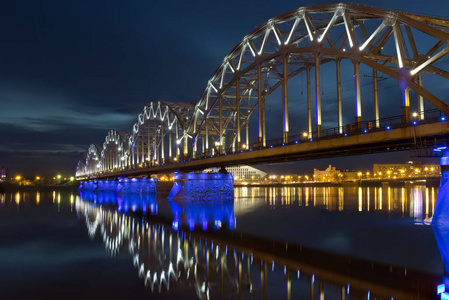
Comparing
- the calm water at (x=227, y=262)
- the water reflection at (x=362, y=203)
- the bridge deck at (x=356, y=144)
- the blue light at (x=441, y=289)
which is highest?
the bridge deck at (x=356, y=144)

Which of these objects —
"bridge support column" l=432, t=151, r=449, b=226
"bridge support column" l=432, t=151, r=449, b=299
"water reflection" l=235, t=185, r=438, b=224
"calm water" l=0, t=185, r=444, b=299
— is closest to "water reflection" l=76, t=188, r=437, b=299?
"calm water" l=0, t=185, r=444, b=299

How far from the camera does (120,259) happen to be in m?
20.6

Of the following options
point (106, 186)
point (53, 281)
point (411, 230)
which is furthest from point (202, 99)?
point (106, 186)

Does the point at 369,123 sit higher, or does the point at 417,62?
the point at 417,62

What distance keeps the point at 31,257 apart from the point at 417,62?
2763 centimetres

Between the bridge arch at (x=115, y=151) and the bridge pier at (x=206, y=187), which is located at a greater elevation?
the bridge arch at (x=115, y=151)

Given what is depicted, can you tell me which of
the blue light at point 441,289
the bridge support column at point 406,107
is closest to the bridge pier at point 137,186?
the bridge support column at point 406,107

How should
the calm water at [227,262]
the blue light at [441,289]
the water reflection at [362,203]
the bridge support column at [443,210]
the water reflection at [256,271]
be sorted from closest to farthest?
the blue light at [441,289] < the water reflection at [256,271] < the calm water at [227,262] < the bridge support column at [443,210] < the water reflection at [362,203]

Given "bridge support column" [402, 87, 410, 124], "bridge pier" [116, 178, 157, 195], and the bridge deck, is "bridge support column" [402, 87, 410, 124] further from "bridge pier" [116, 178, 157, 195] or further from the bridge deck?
"bridge pier" [116, 178, 157, 195]

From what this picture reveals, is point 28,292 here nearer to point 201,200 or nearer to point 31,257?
point 31,257

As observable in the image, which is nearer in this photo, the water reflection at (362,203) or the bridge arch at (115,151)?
Answer: the water reflection at (362,203)

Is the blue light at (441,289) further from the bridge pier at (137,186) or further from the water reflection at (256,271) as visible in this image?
the bridge pier at (137,186)

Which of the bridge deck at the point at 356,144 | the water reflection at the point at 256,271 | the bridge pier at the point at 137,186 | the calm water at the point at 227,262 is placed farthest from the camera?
the bridge pier at the point at 137,186

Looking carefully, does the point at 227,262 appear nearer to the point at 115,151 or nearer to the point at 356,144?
the point at 356,144
